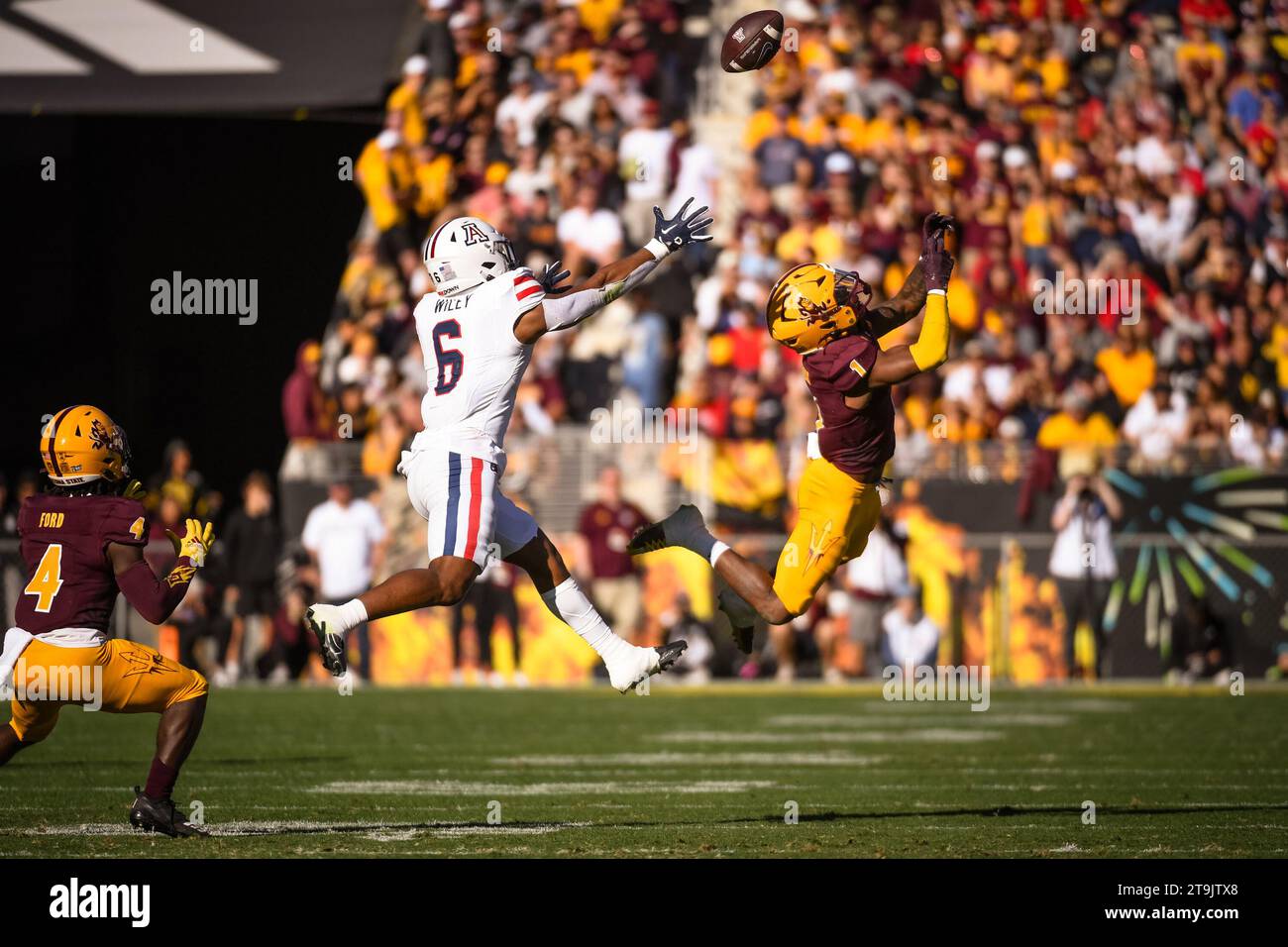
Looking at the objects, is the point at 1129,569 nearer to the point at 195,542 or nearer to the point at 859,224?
the point at 859,224

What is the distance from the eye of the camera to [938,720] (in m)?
13.9

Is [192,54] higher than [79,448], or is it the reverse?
[192,54]

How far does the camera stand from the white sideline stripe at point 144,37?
16.9 m

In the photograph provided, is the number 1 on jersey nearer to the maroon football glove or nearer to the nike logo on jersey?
the nike logo on jersey

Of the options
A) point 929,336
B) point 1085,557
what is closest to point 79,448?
point 929,336

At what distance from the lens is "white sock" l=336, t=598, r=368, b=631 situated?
781cm

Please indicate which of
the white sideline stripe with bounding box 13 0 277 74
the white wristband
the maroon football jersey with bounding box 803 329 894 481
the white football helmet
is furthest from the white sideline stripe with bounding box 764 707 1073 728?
the white sideline stripe with bounding box 13 0 277 74

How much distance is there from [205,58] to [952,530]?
717 centimetres

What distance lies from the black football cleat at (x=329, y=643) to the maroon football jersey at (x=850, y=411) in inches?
84.3

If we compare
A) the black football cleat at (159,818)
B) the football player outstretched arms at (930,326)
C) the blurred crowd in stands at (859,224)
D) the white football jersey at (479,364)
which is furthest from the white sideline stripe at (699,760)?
the blurred crowd in stands at (859,224)

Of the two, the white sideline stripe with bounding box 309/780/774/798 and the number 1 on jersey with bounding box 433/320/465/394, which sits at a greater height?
the number 1 on jersey with bounding box 433/320/465/394

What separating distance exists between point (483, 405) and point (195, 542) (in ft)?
4.40

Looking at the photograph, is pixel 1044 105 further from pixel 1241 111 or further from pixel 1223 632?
pixel 1223 632

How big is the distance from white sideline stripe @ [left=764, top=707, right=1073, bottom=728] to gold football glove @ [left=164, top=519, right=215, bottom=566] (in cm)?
632
